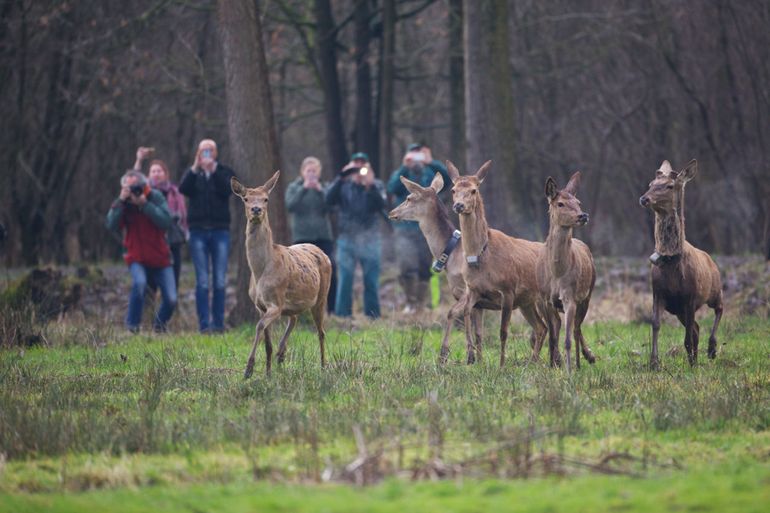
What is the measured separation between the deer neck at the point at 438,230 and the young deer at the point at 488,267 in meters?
0.93

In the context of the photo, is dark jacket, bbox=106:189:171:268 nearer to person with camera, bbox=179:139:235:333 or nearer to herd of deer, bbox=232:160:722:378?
person with camera, bbox=179:139:235:333

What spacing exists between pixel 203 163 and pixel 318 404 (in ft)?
25.6

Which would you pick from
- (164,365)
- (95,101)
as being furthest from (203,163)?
(95,101)

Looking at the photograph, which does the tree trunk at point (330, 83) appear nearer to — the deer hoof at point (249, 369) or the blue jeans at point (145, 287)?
the blue jeans at point (145, 287)

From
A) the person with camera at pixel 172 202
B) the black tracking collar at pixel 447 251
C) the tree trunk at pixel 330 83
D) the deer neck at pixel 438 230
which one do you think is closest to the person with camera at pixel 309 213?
the person with camera at pixel 172 202

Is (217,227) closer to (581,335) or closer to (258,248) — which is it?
(258,248)

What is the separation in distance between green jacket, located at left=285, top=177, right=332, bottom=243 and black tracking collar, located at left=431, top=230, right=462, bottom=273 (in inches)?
190

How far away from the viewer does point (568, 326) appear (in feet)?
39.3

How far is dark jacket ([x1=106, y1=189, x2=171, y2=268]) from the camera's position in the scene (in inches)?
660

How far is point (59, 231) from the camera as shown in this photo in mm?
30062

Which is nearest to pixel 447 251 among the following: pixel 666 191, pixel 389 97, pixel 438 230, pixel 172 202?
pixel 438 230

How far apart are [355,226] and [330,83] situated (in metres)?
9.48

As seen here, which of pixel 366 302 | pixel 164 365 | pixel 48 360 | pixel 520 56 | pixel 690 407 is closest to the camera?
pixel 690 407

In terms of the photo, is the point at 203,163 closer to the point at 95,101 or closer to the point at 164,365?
the point at 164,365
